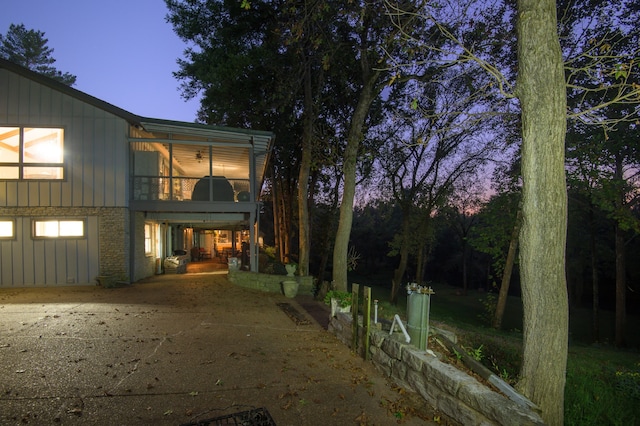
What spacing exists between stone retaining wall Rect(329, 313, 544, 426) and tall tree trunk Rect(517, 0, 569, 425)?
2.72 feet

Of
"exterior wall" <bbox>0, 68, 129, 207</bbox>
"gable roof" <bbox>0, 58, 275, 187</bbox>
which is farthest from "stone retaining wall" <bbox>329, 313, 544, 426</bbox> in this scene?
"exterior wall" <bbox>0, 68, 129, 207</bbox>

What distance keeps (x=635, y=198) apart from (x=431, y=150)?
10356 millimetres

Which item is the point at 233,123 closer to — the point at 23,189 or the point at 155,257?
the point at 155,257

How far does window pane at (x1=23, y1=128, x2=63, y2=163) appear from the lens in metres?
12.1

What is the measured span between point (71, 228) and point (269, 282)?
668cm

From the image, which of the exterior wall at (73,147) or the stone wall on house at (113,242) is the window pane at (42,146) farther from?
the stone wall on house at (113,242)

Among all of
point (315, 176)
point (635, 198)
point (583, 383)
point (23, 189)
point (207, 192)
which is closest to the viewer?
point (583, 383)

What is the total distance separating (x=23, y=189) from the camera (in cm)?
1195

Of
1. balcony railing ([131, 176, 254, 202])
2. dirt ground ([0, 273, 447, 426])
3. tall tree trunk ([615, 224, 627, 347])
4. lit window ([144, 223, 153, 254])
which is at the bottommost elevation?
tall tree trunk ([615, 224, 627, 347])

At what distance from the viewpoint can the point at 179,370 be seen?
4973 mm

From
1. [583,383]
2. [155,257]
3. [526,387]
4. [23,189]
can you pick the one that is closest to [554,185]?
[526,387]

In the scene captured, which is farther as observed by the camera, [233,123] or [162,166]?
[233,123]

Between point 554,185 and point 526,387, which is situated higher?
point 554,185

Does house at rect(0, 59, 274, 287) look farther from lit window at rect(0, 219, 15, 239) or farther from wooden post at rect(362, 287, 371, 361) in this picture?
wooden post at rect(362, 287, 371, 361)
